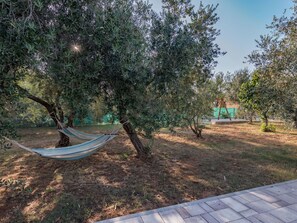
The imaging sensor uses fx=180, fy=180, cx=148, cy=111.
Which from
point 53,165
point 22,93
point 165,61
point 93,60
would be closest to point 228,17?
point 165,61

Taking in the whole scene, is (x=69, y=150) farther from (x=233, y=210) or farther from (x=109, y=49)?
(x=233, y=210)

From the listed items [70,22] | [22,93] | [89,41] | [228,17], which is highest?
[228,17]

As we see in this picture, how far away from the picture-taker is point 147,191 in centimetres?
303

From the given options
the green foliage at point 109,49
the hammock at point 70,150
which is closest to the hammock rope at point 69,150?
the hammock at point 70,150

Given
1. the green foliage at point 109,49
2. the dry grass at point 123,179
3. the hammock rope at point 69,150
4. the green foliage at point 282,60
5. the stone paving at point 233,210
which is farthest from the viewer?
the green foliage at point 282,60

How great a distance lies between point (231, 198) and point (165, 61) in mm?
2395

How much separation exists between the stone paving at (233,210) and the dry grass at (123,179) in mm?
242

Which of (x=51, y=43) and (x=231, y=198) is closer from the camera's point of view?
(x=51, y=43)

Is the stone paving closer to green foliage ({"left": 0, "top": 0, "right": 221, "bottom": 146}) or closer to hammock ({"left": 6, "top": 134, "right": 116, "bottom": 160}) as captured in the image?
green foliage ({"left": 0, "top": 0, "right": 221, "bottom": 146})

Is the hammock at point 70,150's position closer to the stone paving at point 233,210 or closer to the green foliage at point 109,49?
the green foliage at point 109,49

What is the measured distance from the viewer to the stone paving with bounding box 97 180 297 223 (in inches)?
85.1

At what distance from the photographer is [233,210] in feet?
7.67

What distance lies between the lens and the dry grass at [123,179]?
257 cm

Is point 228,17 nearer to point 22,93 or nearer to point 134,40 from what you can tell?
point 134,40
